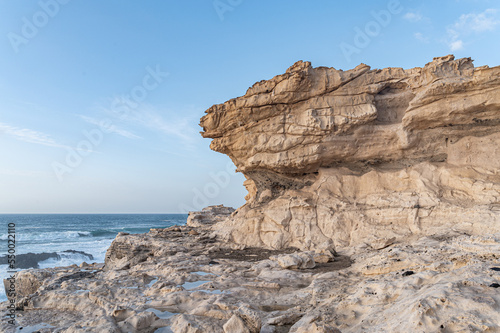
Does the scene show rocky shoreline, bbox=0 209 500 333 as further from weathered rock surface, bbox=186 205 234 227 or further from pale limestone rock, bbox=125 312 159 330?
weathered rock surface, bbox=186 205 234 227

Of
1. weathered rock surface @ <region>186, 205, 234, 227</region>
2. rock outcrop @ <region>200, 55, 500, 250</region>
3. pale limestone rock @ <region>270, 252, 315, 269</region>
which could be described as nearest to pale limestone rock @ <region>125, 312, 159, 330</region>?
pale limestone rock @ <region>270, 252, 315, 269</region>

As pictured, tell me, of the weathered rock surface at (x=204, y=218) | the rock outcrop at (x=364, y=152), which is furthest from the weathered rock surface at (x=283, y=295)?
the weathered rock surface at (x=204, y=218)

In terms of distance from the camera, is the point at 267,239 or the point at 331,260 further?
the point at 267,239

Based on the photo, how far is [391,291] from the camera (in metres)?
5.18

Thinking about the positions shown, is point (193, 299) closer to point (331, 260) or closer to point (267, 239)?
point (331, 260)

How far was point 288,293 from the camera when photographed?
6.68 metres

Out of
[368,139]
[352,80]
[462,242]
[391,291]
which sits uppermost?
[352,80]

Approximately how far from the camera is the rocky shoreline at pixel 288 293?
407 cm

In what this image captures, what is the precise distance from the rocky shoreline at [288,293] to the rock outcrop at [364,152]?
1.46 meters

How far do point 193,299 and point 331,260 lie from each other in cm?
455

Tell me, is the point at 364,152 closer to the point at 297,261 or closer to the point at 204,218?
the point at 297,261

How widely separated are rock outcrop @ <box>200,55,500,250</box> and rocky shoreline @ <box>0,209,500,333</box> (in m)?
1.46

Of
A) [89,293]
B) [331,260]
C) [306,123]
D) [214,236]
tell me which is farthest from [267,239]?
[89,293]

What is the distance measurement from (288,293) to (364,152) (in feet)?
22.9
